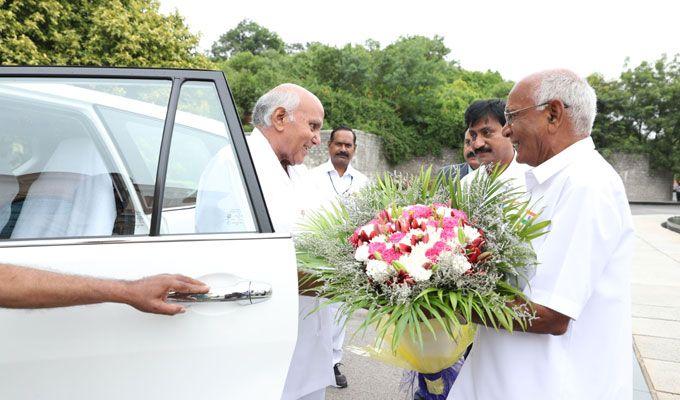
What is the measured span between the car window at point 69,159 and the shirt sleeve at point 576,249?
3.86 ft

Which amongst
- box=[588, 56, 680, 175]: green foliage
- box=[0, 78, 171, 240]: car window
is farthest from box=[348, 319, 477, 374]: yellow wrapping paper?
box=[588, 56, 680, 175]: green foliage

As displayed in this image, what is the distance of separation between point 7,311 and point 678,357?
508cm

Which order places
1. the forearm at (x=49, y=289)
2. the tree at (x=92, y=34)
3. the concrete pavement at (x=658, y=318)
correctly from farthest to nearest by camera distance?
the tree at (x=92, y=34) < the concrete pavement at (x=658, y=318) < the forearm at (x=49, y=289)

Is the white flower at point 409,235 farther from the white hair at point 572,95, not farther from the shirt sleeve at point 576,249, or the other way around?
the white hair at point 572,95

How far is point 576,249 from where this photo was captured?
56.7 inches

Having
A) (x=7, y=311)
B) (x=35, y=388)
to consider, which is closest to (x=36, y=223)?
(x=7, y=311)

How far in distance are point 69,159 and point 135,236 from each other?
17.3 inches

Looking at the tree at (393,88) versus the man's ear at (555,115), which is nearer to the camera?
the man's ear at (555,115)

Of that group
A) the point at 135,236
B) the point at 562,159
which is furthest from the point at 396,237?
the point at 135,236

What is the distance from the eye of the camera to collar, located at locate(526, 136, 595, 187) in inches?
64.5

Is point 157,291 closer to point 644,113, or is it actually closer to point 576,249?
point 576,249

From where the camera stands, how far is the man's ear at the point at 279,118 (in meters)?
2.54

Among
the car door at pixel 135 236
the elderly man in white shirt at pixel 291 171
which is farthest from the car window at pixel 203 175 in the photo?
the elderly man in white shirt at pixel 291 171

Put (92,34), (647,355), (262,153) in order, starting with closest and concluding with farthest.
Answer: (262,153)
(647,355)
(92,34)
